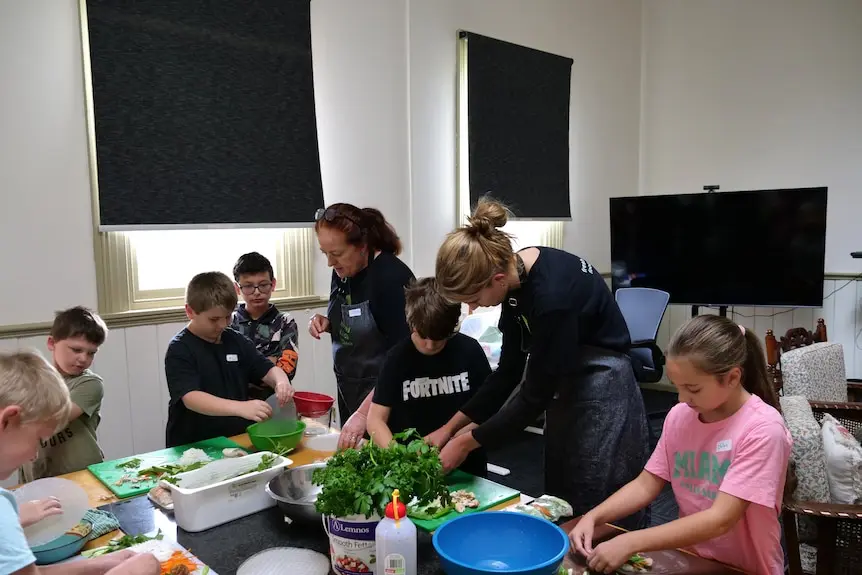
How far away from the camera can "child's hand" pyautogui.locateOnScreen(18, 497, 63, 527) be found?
1171mm

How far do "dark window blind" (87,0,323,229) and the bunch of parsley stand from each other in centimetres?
212

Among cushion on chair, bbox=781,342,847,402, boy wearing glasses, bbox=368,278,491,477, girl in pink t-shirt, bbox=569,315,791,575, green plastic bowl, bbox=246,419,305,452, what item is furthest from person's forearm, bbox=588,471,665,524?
cushion on chair, bbox=781,342,847,402

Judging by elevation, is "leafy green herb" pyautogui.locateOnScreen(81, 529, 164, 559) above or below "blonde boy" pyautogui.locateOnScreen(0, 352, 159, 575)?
below

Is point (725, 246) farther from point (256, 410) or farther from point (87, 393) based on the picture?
point (87, 393)

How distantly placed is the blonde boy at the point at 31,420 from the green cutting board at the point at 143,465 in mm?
421

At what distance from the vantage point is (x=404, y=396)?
1.79m

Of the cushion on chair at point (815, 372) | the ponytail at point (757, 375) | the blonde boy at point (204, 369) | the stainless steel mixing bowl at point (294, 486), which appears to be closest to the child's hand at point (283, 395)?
the blonde boy at point (204, 369)

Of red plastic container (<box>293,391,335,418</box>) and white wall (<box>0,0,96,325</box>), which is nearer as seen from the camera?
red plastic container (<box>293,391,335,418</box>)

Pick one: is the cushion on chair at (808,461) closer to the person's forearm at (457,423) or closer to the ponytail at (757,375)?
the ponytail at (757,375)

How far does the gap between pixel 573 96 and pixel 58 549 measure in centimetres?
456

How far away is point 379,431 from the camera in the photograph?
5.61ft

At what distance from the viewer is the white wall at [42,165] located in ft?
8.33

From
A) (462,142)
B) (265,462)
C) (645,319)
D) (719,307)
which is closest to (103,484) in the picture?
(265,462)

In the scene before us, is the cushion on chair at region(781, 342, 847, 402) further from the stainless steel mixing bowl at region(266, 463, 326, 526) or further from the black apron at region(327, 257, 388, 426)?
the stainless steel mixing bowl at region(266, 463, 326, 526)
